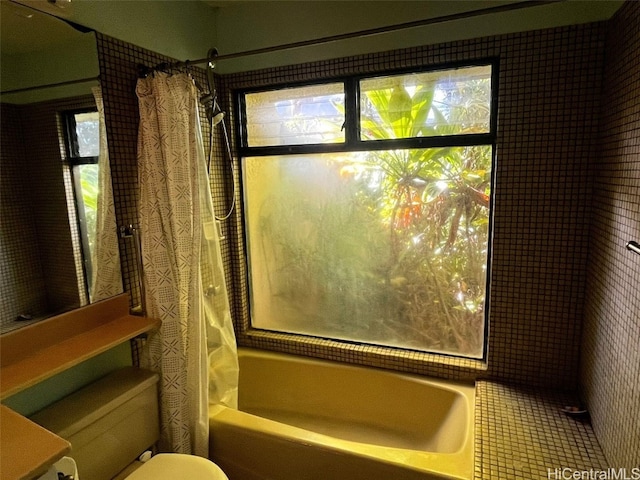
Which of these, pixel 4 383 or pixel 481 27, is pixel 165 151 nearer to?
pixel 4 383

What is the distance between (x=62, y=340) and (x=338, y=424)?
63.7 inches

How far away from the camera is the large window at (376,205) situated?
1984mm

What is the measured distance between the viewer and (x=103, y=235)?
1699 millimetres

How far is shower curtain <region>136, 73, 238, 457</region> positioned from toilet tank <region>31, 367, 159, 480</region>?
0.30ft

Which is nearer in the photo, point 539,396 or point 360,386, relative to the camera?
point 539,396

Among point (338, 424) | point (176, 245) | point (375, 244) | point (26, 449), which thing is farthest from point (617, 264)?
point (26, 449)

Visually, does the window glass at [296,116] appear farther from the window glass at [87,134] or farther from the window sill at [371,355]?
the window sill at [371,355]

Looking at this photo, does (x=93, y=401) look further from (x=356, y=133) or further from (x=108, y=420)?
(x=356, y=133)

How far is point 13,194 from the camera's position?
1.39 meters

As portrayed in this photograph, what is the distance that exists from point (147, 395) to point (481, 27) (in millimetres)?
2405

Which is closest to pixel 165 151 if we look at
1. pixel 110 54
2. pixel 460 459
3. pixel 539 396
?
pixel 110 54

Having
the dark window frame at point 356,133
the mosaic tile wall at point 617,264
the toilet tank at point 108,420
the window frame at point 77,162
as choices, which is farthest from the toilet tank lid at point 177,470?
the dark window frame at point 356,133

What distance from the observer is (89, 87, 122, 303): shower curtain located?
167 cm

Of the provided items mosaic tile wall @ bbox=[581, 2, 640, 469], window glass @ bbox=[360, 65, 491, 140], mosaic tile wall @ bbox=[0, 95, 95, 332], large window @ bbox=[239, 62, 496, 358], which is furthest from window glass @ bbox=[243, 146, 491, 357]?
mosaic tile wall @ bbox=[0, 95, 95, 332]
